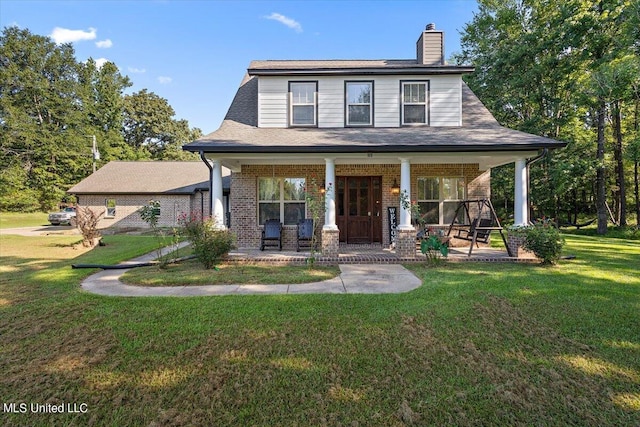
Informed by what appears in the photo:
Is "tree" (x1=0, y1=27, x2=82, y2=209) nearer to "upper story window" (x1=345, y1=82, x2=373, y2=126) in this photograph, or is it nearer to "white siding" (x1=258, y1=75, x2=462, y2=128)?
"white siding" (x1=258, y1=75, x2=462, y2=128)

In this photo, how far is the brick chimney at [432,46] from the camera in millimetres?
10750

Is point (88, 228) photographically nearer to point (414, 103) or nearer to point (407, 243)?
point (407, 243)

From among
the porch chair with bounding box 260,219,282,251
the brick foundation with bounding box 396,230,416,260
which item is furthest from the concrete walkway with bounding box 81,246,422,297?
the porch chair with bounding box 260,219,282,251

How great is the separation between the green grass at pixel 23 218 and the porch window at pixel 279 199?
79.1 ft

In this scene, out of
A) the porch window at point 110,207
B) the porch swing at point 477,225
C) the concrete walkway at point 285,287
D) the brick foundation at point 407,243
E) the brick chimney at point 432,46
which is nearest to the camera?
the concrete walkway at point 285,287

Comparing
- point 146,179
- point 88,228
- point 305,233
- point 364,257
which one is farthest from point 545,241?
point 146,179

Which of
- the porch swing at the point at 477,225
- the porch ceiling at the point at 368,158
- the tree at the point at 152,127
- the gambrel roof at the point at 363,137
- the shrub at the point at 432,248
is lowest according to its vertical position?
the shrub at the point at 432,248

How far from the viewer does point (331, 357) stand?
3.20 metres

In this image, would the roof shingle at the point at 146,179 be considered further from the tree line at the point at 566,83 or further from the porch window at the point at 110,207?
the tree line at the point at 566,83

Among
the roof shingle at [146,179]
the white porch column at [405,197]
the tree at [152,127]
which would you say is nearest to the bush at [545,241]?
the white porch column at [405,197]

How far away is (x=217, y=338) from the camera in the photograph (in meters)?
3.59

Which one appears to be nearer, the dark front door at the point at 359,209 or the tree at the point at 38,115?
the dark front door at the point at 359,209

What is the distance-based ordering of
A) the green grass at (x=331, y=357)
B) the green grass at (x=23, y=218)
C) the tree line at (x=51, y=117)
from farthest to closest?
1. the tree line at (x=51, y=117)
2. the green grass at (x=23, y=218)
3. the green grass at (x=331, y=357)

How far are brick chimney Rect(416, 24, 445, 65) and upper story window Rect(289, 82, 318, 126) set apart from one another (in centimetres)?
425
